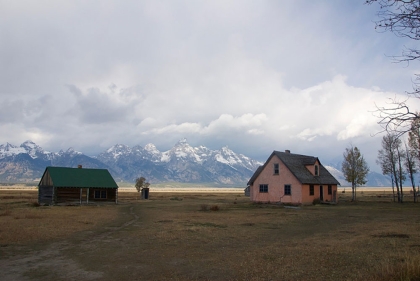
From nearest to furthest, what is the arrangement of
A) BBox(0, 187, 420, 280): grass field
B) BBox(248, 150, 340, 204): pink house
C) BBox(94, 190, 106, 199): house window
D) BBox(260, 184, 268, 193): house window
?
BBox(0, 187, 420, 280): grass field → BBox(248, 150, 340, 204): pink house → BBox(260, 184, 268, 193): house window → BBox(94, 190, 106, 199): house window

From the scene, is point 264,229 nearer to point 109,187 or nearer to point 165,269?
point 165,269

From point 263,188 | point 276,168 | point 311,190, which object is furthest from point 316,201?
point 263,188

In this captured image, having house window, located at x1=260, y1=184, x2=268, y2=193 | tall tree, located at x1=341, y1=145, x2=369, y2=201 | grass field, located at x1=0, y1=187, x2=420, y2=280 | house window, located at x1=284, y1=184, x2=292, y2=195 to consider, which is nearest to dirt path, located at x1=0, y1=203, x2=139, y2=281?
grass field, located at x1=0, y1=187, x2=420, y2=280

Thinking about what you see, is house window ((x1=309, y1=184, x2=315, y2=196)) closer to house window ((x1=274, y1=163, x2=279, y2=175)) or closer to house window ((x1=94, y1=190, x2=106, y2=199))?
house window ((x1=274, y1=163, x2=279, y2=175))

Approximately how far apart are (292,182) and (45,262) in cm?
3841

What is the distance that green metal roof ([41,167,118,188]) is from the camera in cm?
5222

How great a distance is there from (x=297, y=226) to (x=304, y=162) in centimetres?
3081

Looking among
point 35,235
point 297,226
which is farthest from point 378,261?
point 35,235

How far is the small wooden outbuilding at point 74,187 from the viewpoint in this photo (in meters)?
51.6

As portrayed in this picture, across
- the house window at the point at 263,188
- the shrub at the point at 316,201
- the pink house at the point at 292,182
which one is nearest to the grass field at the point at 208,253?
the pink house at the point at 292,182

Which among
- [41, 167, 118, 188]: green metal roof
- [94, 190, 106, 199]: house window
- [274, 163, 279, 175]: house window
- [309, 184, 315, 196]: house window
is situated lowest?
[94, 190, 106, 199]: house window

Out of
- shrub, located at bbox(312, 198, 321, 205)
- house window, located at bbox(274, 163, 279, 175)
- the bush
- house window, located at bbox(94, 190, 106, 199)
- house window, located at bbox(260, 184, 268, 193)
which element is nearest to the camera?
the bush

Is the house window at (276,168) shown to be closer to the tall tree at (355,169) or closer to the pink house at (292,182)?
the pink house at (292,182)

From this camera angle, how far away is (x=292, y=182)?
47094 millimetres
